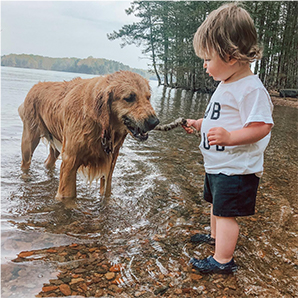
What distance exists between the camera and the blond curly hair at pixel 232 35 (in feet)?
7.27

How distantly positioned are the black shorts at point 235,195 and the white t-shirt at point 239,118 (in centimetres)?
6

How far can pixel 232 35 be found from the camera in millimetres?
2230

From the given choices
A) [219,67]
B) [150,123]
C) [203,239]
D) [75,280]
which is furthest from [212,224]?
[219,67]

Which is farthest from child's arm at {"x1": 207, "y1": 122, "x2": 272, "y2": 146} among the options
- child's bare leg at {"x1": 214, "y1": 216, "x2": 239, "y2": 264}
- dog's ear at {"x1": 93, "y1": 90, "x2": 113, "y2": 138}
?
dog's ear at {"x1": 93, "y1": 90, "x2": 113, "y2": 138}

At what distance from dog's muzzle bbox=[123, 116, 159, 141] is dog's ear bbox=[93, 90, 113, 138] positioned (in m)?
0.22

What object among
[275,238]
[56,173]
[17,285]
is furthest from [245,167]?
[56,173]

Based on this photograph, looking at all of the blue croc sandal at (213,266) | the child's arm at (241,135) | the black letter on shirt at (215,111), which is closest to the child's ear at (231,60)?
the black letter on shirt at (215,111)

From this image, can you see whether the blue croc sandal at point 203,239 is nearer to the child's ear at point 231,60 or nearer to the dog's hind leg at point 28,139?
the child's ear at point 231,60

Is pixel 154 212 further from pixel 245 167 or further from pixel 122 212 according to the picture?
pixel 245 167

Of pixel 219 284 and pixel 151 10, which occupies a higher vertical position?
pixel 151 10

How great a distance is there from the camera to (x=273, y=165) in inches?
233

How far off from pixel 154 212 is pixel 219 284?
1.44 m

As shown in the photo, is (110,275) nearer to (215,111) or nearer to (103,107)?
(215,111)

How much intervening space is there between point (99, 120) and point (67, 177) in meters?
0.90
